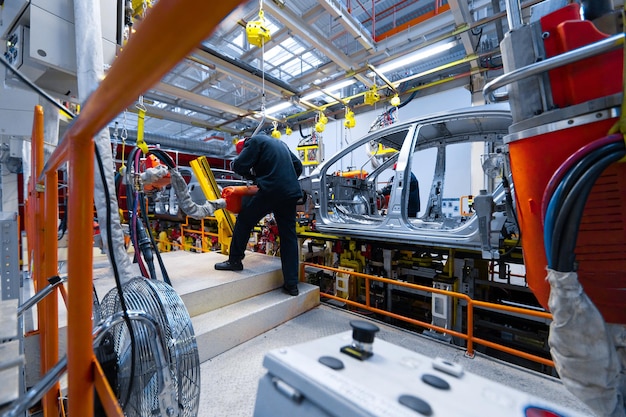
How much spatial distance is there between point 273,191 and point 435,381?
274cm

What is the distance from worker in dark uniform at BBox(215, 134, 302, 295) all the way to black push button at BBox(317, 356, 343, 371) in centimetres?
261

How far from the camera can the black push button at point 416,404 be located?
1.88 feet

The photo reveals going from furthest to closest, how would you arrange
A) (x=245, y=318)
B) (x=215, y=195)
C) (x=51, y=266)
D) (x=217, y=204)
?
(x=215, y=195), (x=217, y=204), (x=245, y=318), (x=51, y=266)

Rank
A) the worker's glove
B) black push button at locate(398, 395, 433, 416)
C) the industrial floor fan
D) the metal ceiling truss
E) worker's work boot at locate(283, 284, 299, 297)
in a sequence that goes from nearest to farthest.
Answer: black push button at locate(398, 395, 433, 416) → the industrial floor fan → the worker's glove → worker's work boot at locate(283, 284, 299, 297) → the metal ceiling truss

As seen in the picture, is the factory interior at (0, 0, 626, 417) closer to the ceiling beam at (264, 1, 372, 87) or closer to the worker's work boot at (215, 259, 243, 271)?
the worker's work boot at (215, 259, 243, 271)

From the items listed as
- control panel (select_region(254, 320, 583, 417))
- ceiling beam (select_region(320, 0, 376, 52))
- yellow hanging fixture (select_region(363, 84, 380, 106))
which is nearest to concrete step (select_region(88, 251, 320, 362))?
control panel (select_region(254, 320, 583, 417))

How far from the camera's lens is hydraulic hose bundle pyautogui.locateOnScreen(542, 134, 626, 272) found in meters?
0.81

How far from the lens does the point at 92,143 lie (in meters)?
0.84

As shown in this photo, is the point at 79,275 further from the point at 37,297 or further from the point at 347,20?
the point at 347,20

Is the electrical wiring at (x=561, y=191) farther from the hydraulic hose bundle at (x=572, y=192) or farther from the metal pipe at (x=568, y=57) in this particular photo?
the metal pipe at (x=568, y=57)

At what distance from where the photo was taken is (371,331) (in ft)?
2.63

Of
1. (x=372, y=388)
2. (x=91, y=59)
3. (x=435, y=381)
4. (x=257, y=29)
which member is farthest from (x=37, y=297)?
(x=257, y=29)

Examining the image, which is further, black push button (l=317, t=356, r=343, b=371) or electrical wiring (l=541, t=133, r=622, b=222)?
electrical wiring (l=541, t=133, r=622, b=222)

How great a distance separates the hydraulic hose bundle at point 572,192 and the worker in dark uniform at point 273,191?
2.64m
